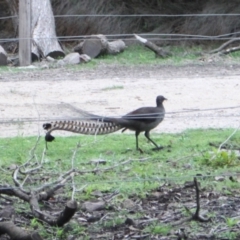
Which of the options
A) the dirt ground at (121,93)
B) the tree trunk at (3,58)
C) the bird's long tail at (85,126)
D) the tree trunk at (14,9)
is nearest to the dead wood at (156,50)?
the dirt ground at (121,93)

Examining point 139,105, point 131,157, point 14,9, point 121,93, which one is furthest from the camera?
point 14,9

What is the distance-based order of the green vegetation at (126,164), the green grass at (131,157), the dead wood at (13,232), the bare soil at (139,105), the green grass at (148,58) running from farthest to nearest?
1. the green grass at (148,58)
2. the green grass at (131,157)
3. the green vegetation at (126,164)
4. the bare soil at (139,105)
5. the dead wood at (13,232)

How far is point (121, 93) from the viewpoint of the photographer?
Answer: 35.2 feet

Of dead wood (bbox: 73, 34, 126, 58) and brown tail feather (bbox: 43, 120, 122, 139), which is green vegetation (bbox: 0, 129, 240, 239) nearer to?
brown tail feather (bbox: 43, 120, 122, 139)

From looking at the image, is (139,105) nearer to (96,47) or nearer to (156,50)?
(156,50)

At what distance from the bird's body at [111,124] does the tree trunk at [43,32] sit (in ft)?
23.3

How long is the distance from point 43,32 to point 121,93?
14.2ft

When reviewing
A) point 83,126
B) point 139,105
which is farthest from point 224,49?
point 83,126

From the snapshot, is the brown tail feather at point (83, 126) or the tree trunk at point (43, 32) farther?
the tree trunk at point (43, 32)

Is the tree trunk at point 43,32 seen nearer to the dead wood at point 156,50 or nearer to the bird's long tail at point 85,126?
the dead wood at point 156,50

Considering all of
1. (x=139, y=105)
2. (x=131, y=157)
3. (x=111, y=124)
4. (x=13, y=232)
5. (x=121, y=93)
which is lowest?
(x=121, y=93)

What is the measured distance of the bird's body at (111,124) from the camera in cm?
691

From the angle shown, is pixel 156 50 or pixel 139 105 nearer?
pixel 139 105

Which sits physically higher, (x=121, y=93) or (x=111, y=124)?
(x=111, y=124)
